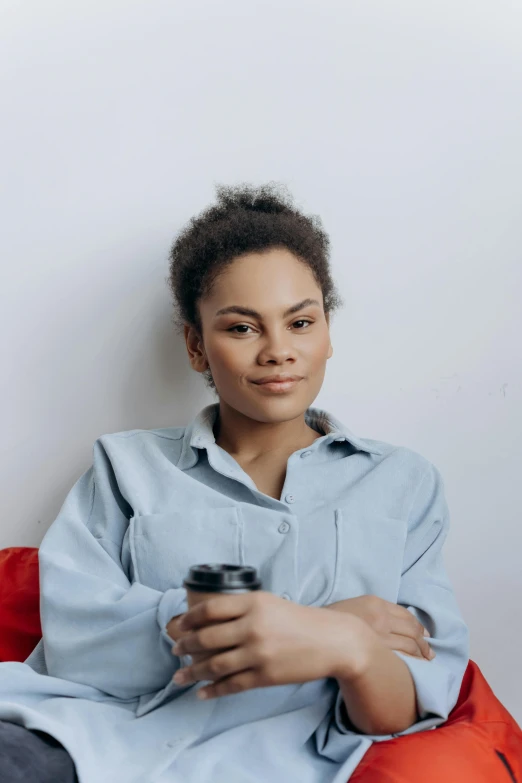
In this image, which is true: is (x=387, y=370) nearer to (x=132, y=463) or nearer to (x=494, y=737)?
(x=132, y=463)

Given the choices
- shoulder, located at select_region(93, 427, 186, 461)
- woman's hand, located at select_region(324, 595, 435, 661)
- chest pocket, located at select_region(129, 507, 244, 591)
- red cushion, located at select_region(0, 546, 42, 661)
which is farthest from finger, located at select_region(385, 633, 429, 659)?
red cushion, located at select_region(0, 546, 42, 661)

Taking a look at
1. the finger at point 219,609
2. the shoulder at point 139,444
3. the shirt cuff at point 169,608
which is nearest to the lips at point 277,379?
the shoulder at point 139,444

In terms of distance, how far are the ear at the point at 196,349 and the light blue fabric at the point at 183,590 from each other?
0.08 m

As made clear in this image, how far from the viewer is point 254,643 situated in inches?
34.1

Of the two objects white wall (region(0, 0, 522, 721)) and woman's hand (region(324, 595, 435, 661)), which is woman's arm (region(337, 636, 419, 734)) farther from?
white wall (region(0, 0, 522, 721))

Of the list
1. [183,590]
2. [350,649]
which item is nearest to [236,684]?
[350,649]

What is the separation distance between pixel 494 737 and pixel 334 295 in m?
0.78

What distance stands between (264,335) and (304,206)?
1.48 ft

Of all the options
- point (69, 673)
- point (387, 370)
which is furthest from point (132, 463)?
point (387, 370)

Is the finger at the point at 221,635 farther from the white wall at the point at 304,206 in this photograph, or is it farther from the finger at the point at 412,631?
the white wall at the point at 304,206

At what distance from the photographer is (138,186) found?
160 cm

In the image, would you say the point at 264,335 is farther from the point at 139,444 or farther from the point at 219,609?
the point at 219,609

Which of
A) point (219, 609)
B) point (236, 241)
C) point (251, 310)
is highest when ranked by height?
point (236, 241)

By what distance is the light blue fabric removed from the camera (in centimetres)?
102
